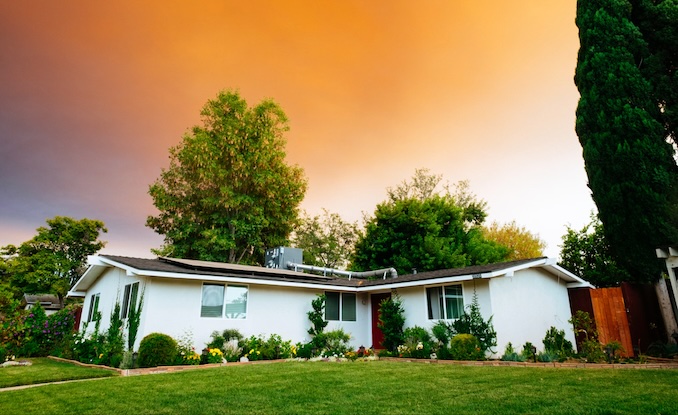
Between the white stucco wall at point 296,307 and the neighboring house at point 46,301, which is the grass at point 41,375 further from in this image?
the neighboring house at point 46,301

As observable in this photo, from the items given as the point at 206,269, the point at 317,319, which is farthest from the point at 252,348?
the point at 206,269

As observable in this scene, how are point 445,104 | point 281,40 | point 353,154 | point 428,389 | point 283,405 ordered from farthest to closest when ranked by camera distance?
point 353,154, point 445,104, point 281,40, point 428,389, point 283,405

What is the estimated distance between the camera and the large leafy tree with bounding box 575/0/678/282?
41.3ft

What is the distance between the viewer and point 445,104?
18.0 meters

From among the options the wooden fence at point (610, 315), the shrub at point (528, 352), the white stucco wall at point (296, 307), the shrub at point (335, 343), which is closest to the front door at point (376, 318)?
the white stucco wall at point (296, 307)

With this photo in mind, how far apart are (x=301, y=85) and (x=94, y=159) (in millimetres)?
11199

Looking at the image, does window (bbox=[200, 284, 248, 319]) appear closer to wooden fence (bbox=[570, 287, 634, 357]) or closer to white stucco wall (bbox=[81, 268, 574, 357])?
white stucco wall (bbox=[81, 268, 574, 357])

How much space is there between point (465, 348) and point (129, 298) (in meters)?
11.5

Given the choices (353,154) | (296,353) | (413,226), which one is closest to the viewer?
(296,353)

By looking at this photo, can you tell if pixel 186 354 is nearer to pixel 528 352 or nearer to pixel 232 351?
pixel 232 351

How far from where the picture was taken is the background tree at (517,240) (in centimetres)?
3919

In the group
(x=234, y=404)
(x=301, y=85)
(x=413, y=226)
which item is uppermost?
(x=301, y=85)

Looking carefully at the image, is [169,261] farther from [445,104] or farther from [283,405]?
A: [445,104]

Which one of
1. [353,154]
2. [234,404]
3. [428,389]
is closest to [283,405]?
[234,404]
